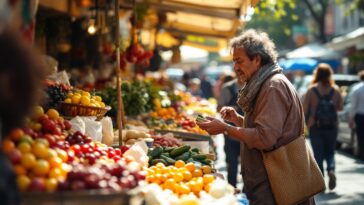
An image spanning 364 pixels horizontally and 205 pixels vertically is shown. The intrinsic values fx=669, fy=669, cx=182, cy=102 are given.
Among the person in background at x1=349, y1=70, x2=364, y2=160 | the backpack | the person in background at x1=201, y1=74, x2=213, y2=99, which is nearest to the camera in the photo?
the backpack

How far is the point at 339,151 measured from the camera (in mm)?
18078

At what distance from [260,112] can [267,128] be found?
174mm

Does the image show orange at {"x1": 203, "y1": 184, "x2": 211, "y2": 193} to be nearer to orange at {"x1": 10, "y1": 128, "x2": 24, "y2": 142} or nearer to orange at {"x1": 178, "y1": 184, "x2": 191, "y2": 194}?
orange at {"x1": 178, "y1": 184, "x2": 191, "y2": 194}

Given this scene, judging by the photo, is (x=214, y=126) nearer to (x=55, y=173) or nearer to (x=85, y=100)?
(x=85, y=100)

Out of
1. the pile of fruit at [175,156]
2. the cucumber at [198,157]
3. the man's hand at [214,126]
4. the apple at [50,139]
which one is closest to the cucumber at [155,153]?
the pile of fruit at [175,156]

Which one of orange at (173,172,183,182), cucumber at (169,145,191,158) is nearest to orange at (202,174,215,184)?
orange at (173,172,183,182)

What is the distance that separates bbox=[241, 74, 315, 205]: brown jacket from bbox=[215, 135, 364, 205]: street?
4.77 meters

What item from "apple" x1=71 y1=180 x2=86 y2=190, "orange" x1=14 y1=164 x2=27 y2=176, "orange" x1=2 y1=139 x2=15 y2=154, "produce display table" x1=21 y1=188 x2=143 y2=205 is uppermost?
"orange" x1=2 y1=139 x2=15 y2=154

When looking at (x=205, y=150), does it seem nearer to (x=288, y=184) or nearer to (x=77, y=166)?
→ (x=288, y=184)

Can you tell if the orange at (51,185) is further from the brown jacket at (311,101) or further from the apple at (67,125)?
the brown jacket at (311,101)

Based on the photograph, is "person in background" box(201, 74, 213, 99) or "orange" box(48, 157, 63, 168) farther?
"person in background" box(201, 74, 213, 99)

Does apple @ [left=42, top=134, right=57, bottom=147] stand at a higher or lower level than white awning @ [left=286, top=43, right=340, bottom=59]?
lower

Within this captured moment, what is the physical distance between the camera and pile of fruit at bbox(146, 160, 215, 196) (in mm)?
5289

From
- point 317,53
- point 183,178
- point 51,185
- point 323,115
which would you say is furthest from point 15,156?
point 317,53
